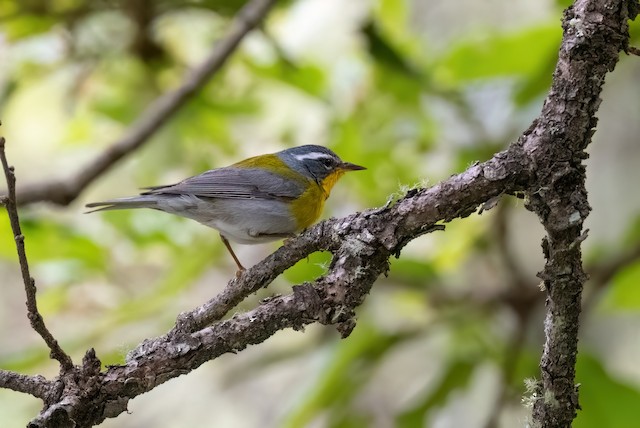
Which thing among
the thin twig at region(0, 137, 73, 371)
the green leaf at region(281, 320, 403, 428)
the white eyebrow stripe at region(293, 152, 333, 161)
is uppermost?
the white eyebrow stripe at region(293, 152, 333, 161)

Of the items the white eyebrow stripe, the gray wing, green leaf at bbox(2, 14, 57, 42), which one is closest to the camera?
the gray wing

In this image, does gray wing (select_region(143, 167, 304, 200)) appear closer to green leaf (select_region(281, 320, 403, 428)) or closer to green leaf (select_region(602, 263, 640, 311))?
green leaf (select_region(281, 320, 403, 428))

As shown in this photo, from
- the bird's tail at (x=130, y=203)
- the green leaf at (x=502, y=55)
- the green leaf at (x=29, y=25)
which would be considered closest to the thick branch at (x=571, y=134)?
the bird's tail at (x=130, y=203)

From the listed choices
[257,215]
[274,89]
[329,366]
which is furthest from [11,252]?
[274,89]

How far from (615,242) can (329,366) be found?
5.51 ft

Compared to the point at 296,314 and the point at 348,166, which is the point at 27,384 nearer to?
the point at 296,314

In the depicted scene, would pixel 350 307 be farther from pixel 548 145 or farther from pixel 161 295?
pixel 161 295

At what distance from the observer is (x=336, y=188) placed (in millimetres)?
4602

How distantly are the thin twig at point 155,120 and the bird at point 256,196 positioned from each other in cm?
18

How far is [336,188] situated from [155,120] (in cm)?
132

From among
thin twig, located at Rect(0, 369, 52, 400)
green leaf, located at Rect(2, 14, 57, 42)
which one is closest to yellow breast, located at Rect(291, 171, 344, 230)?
thin twig, located at Rect(0, 369, 52, 400)

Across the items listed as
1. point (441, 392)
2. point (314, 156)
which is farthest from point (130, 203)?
point (441, 392)

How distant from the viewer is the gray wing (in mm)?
3227

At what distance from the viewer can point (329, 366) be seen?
3789 millimetres
